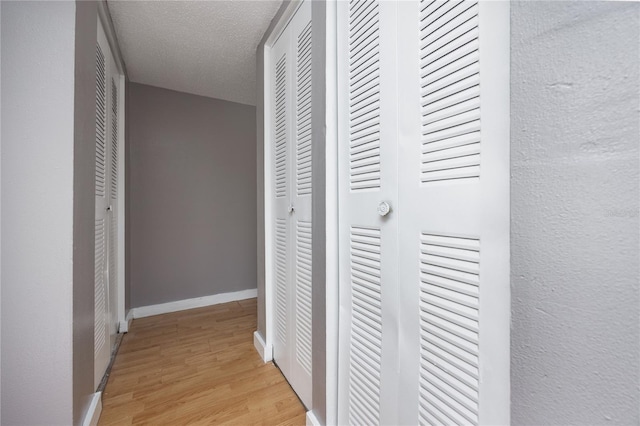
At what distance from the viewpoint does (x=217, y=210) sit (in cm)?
296

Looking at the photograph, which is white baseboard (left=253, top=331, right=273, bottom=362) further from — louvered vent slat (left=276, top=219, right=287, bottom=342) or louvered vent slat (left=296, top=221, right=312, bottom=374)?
louvered vent slat (left=296, top=221, right=312, bottom=374)

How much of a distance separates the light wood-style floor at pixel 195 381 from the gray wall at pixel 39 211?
0.47 m

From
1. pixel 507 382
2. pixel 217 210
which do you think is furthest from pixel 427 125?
pixel 217 210

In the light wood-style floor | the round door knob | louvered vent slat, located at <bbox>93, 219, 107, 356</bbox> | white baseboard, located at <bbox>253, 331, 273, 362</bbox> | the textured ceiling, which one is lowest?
the light wood-style floor

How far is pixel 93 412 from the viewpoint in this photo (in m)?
1.22

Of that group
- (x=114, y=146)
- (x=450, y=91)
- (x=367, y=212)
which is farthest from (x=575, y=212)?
(x=114, y=146)

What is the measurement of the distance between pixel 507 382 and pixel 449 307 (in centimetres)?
17

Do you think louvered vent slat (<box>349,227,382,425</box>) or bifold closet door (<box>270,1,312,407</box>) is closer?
louvered vent slat (<box>349,227,382,425</box>)

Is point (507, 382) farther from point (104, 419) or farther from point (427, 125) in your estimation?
point (104, 419)

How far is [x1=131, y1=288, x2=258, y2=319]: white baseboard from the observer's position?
258 centimetres

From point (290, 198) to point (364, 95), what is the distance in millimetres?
749

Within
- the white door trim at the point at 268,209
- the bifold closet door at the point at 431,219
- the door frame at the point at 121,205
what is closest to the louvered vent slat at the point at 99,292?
the door frame at the point at 121,205

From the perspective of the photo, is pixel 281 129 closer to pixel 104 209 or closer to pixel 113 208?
pixel 104 209

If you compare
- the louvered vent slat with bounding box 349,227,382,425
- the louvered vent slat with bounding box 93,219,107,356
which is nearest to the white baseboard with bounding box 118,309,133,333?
the louvered vent slat with bounding box 93,219,107,356
